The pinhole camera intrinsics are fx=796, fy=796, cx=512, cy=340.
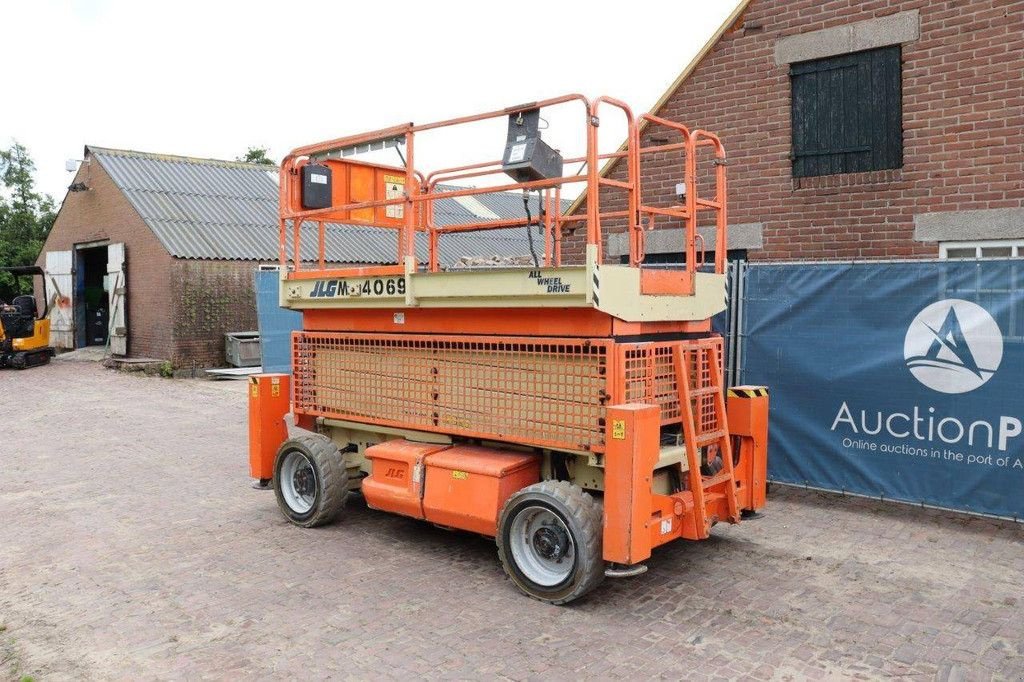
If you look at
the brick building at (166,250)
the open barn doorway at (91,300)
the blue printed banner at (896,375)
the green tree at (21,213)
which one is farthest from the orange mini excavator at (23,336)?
the blue printed banner at (896,375)

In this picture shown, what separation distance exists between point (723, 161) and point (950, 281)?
7.52 ft

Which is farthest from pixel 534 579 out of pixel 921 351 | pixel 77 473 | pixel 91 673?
pixel 77 473

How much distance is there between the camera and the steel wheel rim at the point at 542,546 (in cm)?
512

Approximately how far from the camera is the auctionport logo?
6480mm

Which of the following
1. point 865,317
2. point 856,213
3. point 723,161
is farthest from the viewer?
point 856,213

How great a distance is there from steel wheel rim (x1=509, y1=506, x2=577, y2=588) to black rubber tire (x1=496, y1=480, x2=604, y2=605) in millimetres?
39

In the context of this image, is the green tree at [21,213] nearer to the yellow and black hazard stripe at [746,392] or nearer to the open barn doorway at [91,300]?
the open barn doorway at [91,300]

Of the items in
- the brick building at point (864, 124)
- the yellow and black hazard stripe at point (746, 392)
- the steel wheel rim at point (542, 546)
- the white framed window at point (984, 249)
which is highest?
the brick building at point (864, 124)

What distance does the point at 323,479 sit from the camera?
666 centimetres

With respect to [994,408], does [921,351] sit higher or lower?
higher

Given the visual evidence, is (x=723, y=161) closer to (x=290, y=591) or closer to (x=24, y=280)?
(x=290, y=591)

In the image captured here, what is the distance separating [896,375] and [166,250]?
1791 cm

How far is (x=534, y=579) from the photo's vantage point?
5188mm

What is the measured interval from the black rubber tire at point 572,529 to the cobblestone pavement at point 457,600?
111 millimetres
